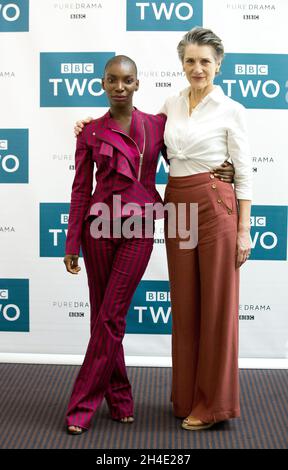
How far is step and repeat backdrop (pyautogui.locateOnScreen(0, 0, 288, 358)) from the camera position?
153 inches

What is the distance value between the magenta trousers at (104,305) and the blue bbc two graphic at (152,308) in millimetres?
1070

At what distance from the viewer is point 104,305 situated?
2.90 meters

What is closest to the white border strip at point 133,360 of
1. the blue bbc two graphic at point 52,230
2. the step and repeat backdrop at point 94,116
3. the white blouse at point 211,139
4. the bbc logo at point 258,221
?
the step and repeat backdrop at point 94,116

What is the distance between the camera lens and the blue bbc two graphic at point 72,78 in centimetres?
392

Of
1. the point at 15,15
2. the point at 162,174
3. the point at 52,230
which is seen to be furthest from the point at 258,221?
the point at 15,15

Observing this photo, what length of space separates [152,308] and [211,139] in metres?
1.43

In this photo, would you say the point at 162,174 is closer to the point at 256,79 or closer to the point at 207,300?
the point at 256,79

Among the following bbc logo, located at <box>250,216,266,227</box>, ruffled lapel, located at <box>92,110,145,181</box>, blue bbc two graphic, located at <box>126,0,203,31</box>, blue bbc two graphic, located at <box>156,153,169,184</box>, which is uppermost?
blue bbc two graphic, located at <box>126,0,203,31</box>

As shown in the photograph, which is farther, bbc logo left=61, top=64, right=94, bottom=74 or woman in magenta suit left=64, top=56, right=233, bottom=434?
bbc logo left=61, top=64, right=94, bottom=74

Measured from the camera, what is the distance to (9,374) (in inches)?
149

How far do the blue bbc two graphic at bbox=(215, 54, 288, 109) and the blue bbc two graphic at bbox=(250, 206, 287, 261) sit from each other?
0.56 metres

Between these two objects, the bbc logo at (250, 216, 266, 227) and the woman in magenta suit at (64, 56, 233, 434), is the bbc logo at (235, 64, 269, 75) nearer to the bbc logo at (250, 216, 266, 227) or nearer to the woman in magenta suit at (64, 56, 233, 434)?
the bbc logo at (250, 216, 266, 227)

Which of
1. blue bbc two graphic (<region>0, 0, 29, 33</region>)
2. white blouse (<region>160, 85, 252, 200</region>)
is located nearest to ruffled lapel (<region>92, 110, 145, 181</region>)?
white blouse (<region>160, 85, 252, 200</region>)

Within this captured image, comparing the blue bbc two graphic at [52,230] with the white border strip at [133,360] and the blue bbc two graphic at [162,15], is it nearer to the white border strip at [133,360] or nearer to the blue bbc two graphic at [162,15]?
the white border strip at [133,360]
